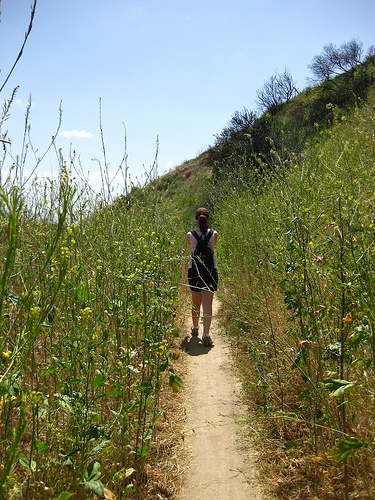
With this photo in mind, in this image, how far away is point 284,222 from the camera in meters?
2.66

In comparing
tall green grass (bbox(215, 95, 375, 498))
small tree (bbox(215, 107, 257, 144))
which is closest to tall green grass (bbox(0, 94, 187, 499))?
tall green grass (bbox(215, 95, 375, 498))

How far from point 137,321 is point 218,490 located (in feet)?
3.65

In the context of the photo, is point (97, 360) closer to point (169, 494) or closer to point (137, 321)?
point (137, 321)

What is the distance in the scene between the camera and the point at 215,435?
2.99 metres

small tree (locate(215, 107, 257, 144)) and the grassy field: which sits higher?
small tree (locate(215, 107, 257, 144))

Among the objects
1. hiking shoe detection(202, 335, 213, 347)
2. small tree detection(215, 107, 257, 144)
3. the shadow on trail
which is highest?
small tree detection(215, 107, 257, 144)

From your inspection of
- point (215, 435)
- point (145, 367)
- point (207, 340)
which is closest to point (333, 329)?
point (145, 367)

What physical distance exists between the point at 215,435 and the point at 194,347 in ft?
6.43

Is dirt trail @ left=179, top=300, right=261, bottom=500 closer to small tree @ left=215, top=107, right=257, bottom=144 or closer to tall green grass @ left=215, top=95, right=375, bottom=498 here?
tall green grass @ left=215, top=95, right=375, bottom=498

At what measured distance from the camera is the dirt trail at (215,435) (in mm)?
2406

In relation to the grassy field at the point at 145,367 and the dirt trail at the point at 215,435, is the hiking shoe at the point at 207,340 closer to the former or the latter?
the dirt trail at the point at 215,435

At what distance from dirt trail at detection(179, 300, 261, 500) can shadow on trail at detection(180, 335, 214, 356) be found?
0.44ft

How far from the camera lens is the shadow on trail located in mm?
4758

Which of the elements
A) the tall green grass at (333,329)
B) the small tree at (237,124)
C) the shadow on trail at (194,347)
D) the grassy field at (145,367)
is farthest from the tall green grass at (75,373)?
the small tree at (237,124)
